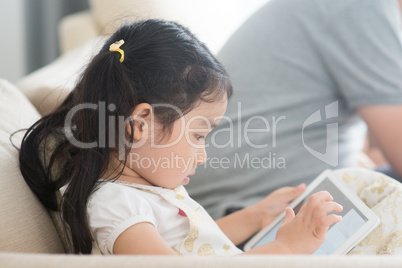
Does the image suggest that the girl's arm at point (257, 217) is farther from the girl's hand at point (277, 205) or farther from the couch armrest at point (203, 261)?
the couch armrest at point (203, 261)

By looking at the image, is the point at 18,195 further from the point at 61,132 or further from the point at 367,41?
the point at 367,41

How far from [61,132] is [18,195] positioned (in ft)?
0.47

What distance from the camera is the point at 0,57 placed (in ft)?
7.35

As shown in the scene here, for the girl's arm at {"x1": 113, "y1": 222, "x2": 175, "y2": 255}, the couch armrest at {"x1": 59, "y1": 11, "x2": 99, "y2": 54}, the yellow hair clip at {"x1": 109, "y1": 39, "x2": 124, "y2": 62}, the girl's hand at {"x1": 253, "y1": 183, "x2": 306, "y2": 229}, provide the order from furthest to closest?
the couch armrest at {"x1": 59, "y1": 11, "x2": 99, "y2": 54} < the girl's hand at {"x1": 253, "y1": 183, "x2": 306, "y2": 229} < the yellow hair clip at {"x1": 109, "y1": 39, "x2": 124, "y2": 62} < the girl's arm at {"x1": 113, "y1": 222, "x2": 175, "y2": 255}

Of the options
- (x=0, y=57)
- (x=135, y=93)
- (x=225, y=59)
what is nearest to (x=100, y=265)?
(x=135, y=93)

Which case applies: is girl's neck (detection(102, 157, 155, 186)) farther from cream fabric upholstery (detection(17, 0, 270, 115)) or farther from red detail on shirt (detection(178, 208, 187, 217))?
cream fabric upholstery (detection(17, 0, 270, 115))

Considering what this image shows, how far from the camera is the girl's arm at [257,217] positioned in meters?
1.00

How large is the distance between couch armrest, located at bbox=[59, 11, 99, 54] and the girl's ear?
1.05 metres

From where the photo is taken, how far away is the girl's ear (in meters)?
0.77

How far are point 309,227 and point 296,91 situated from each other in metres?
0.55

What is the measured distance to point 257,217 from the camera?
1.01m

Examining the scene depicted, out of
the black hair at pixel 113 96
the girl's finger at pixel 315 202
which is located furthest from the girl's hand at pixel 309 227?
the black hair at pixel 113 96

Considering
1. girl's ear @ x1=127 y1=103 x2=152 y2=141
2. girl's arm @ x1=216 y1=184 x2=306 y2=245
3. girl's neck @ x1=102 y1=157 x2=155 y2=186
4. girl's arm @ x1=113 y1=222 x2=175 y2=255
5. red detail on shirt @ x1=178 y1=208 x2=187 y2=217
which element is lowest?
girl's arm @ x1=216 y1=184 x2=306 y2=245

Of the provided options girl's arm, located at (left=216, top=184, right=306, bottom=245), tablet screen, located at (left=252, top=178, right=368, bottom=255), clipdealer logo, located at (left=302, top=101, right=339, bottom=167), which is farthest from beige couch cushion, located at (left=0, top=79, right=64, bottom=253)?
clipdealer logo, located at (left=302, top=101, right=339, bottom=167)
